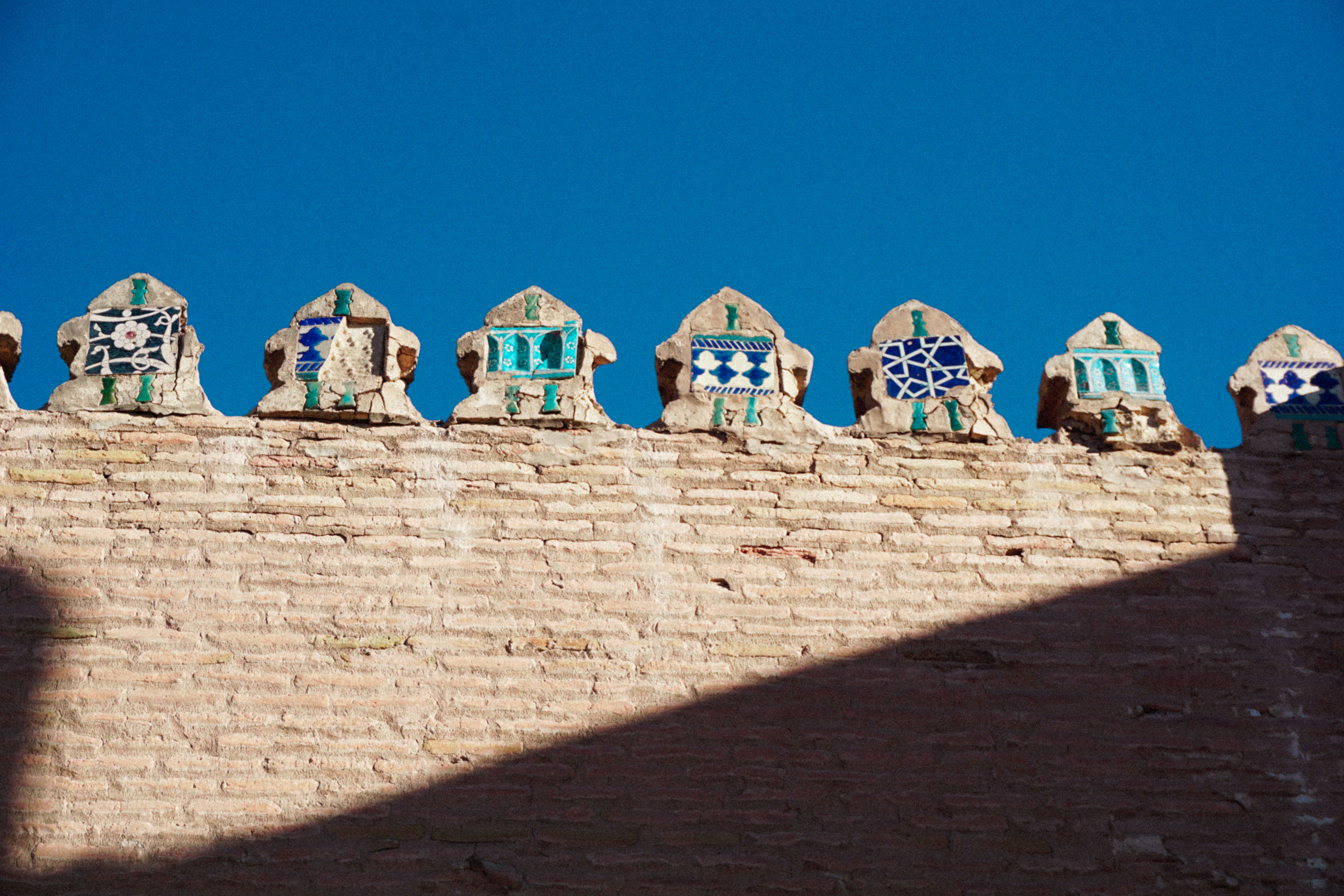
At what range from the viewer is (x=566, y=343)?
529 centimetres

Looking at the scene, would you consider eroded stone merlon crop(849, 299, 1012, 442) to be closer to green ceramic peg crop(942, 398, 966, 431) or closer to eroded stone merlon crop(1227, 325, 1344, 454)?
green ceramic peg crop(942, 398, 966, 431)

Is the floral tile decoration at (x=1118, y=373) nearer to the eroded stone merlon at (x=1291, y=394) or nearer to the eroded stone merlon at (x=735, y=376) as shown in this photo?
the eroded stone merlon at (x=1291, y=394)

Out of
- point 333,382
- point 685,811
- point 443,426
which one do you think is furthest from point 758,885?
point 333,382

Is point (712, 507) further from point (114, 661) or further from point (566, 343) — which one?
point (114, 661)

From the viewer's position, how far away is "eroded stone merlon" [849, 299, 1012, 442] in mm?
5195

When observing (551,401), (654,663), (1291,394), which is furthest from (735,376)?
(1291,394)

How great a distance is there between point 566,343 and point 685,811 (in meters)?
2.05

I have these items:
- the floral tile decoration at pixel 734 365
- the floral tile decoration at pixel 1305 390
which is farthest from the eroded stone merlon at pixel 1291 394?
the floral tile decoration at pixel 734 365

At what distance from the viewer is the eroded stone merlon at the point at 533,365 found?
5.09 m

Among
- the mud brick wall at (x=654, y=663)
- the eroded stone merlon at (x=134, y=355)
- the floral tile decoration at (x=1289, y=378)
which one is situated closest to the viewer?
the mud brick wall at (x=654, y=663)

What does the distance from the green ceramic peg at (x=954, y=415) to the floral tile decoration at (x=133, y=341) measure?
3.20 meters

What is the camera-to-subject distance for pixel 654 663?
178 inches

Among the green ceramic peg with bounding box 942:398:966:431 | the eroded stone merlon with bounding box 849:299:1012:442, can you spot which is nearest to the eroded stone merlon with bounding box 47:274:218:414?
the eroded stone merlon with bounding box 849:299:1012:442

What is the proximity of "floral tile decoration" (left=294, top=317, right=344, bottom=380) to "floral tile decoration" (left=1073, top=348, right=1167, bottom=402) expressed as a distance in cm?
316
